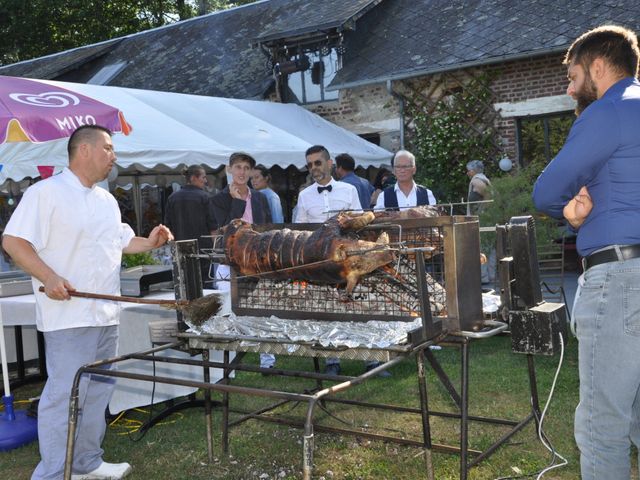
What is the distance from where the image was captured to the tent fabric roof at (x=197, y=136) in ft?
22.7

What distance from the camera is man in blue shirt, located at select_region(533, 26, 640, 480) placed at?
254cm

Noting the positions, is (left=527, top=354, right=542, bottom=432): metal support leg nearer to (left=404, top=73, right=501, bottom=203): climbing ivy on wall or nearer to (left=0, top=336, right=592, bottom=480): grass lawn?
(left=0, top=336, right=592, bottom=480): grass lawn

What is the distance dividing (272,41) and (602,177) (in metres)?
12.8

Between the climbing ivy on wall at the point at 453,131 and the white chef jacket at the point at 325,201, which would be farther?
the climbing ivy on wall at the point at 453,131

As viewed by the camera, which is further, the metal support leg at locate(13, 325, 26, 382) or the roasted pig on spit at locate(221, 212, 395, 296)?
the metal support leg at locate(13, 325, 26, 382)

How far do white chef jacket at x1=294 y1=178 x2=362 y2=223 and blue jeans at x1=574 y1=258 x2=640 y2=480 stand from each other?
3628 millimetres

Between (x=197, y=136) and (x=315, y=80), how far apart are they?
600cm

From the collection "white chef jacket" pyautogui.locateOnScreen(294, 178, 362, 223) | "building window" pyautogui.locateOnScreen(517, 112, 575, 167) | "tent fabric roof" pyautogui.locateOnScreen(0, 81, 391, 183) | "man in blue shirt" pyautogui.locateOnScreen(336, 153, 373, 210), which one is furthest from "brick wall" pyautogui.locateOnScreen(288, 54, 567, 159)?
"white chef jacket" pyautogui.locateOnScreen(294, 178, 362, 223)

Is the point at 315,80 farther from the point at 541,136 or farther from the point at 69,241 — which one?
the point at 69,241

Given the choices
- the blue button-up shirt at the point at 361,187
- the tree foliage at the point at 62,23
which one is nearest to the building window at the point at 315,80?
the blue button-up shirt at the point at 361,187

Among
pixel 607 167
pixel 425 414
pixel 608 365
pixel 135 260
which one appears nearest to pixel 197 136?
pixel 135 260

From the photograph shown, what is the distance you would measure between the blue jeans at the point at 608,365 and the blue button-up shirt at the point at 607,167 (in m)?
0.15

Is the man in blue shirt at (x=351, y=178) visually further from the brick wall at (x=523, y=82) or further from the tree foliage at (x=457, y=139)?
the brick wall at (x=523, y=82)

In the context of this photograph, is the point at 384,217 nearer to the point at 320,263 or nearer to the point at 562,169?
the point at 320,263
